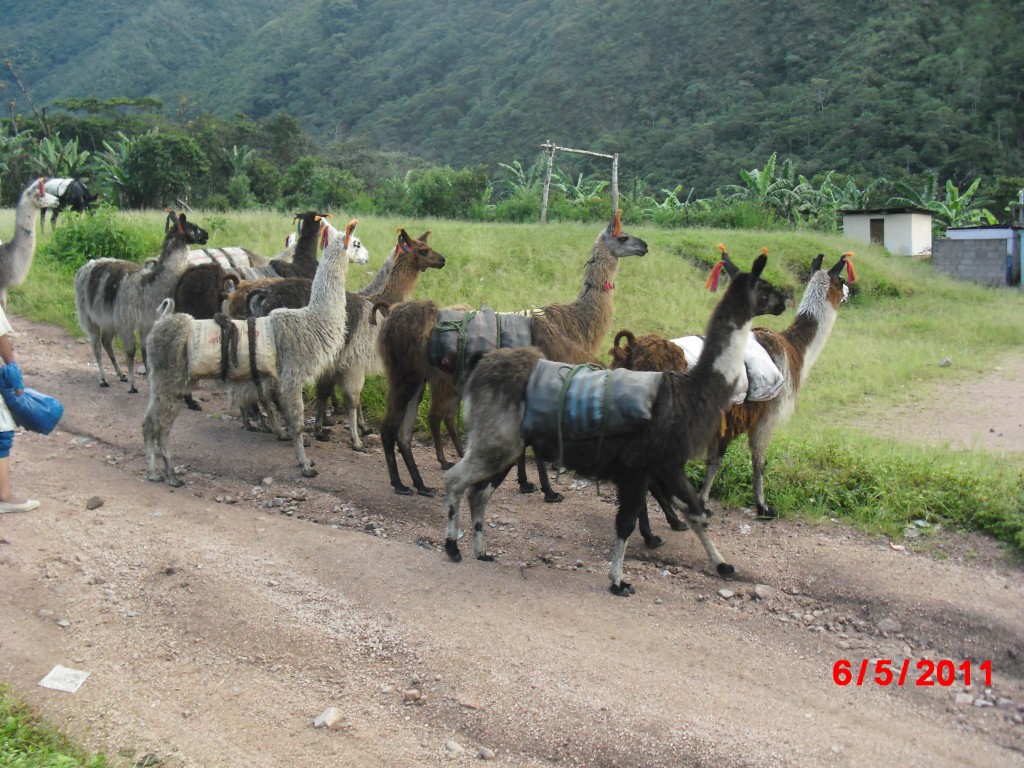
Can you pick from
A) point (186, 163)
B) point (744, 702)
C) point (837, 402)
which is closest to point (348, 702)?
point (744, 702)

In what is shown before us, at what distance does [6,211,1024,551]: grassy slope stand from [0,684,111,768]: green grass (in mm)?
5149

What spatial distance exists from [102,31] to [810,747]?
8358 centimetres

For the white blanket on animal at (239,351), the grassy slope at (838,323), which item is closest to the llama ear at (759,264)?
the grassy slope at (838,323)

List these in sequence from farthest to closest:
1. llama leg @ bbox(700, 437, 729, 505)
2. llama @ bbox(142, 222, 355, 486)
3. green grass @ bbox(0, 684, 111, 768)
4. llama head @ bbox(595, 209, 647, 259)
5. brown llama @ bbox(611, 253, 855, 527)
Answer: llama head @ bbox(595, 209, 647, 259) < llama @ bbox(142, 222, 355, 486) < llama leg @ bbox(700, 437, 729, 505) < brown llama @ bbox(611, 253, 855, 527) < green grass @ bbox(0, 684, 111, 768)

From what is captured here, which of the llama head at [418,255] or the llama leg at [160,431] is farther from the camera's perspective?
the llama head at [418,255]

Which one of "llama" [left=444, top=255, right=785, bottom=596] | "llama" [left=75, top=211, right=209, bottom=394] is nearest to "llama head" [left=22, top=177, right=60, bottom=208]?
"llama" [left=75, top=211, right=209, bottom=394]

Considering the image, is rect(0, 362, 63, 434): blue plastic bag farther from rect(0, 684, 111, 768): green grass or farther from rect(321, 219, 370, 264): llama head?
rect(321, 219, 370, 264): llama head

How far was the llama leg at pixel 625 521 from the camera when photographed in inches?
224

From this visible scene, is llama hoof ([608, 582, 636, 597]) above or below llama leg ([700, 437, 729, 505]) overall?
below

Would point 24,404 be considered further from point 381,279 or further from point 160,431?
point 381,279

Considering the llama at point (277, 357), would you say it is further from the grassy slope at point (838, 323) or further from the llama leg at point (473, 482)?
the llama leg at point (473, 482)

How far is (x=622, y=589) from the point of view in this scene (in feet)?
18.7

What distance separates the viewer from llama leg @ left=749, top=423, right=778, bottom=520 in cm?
712

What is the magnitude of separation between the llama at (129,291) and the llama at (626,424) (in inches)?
217
